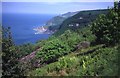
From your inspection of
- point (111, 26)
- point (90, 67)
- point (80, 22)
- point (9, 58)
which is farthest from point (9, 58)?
point (80, 22)

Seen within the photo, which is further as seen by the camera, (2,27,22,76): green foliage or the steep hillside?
the steep hillside

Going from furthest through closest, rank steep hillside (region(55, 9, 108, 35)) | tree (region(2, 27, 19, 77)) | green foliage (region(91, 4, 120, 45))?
steep hillside (region(55, 9, 108, 35)) → green foliage (region(91, 4, 120, 45)) → tree (region(2, 27, 19, 77))

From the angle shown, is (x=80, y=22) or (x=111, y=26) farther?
(x=80, y=22)

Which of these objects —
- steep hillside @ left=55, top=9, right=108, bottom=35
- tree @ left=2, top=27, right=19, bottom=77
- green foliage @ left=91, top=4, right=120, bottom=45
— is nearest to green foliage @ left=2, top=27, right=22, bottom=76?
tree @ left=2, top=27, right=19, bottom=77

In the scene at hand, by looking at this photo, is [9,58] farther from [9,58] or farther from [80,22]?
[80,22]

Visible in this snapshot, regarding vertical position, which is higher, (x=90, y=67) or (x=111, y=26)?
(x=111, y=26)

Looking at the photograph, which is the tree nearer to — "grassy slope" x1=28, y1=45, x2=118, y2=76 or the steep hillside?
"grassy slope" x1=28, y1=45, x2=118, y2=76

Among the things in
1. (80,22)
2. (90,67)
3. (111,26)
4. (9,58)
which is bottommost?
(80,22)

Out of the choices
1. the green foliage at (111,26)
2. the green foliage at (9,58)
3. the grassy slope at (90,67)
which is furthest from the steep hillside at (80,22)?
the green foliage at (9,58)

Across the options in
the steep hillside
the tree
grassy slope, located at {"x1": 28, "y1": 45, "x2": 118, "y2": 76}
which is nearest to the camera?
the tree

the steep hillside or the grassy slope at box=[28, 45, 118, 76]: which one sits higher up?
the grassy slope at box=[28, 45, 118, 76]

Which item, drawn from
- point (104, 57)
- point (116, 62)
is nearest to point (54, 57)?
point (104, 57)

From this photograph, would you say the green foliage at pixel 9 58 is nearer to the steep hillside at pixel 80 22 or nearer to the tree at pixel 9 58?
the tree at pixel 9 58
